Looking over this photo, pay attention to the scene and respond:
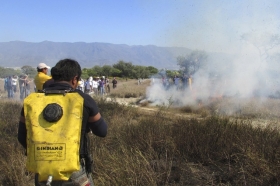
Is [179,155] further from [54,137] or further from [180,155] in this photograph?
[54,137]

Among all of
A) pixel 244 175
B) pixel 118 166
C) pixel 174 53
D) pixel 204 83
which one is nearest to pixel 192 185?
pixel 244 175

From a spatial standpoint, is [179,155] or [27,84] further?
[27,84]

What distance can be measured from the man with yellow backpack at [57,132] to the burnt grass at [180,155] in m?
1.46

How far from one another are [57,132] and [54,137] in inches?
1.6

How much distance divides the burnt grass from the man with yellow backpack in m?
1.46

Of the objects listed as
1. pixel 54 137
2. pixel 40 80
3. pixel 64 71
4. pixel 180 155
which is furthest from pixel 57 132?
pixel 40 80

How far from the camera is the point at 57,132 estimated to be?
7.73 ft

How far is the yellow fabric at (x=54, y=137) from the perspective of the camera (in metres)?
2.32

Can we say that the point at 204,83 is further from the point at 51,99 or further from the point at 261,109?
the point at 51,99

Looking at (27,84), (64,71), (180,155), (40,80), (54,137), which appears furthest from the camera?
(27,84)

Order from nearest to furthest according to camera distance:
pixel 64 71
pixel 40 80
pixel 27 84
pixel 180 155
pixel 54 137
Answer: pixel 54 137 < pixel 64 71 < pixel 180 155 < pixel 40 80 < pixel 27 84

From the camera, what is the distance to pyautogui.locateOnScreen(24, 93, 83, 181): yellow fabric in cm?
232

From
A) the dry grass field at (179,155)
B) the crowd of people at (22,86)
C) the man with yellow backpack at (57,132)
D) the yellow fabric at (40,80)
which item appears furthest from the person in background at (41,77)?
the crowd of people at (22,86)

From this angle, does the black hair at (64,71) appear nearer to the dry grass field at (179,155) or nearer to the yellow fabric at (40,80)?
the dry grass field at (179,155)
